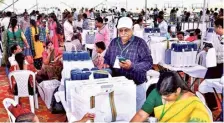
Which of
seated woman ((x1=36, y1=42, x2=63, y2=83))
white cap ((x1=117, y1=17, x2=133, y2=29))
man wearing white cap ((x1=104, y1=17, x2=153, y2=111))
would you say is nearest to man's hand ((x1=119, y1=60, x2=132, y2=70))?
man wearing white cap ((x1=104, y1=17, x2=153, y2=111))

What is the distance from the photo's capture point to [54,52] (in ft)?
17.9

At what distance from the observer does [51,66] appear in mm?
5156

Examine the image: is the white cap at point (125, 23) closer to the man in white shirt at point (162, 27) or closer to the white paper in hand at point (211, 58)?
the white paper in hand at point (211, 58)

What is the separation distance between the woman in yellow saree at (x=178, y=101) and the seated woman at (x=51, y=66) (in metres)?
3.27

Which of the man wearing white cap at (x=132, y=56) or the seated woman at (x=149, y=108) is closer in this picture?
the seated woman at (x=149, y=108)

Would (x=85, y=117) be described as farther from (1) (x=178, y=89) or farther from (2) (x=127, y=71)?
(2) (x=127, y=71)

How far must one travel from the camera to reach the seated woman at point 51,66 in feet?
16.8

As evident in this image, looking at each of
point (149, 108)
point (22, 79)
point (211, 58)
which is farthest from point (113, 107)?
point (22, 79)

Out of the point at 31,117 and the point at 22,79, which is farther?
the point at 22,79

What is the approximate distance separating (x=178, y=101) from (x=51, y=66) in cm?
345

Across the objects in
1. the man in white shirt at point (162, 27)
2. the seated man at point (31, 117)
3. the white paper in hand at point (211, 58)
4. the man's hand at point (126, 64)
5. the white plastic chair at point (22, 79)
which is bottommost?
the white plastic chair at point (22, 79)

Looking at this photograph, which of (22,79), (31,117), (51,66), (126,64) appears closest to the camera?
(31,117)

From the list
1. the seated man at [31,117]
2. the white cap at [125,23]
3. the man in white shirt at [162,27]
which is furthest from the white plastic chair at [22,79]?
the man in white shirt at [162,27]

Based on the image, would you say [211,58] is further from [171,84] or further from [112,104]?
[171,84]
